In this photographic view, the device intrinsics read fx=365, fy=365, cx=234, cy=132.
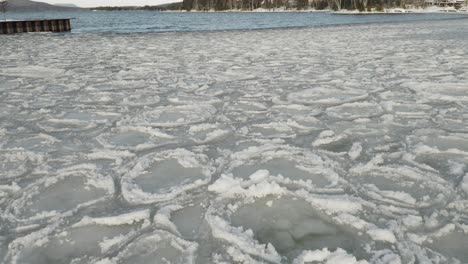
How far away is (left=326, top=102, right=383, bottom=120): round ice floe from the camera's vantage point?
337cm

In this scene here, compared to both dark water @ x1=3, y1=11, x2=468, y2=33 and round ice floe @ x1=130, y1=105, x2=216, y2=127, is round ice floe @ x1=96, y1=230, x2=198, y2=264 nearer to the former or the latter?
round ice floe @ x1=130, y1=105, x2=216, y2=127

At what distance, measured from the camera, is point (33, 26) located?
895 inches

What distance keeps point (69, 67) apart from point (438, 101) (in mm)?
6195

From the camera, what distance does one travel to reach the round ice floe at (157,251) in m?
1.47

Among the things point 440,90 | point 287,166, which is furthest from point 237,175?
point 440,90

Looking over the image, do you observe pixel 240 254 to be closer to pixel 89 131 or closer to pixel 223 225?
pixel 223 225

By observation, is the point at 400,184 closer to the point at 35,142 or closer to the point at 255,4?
the point at 35,142

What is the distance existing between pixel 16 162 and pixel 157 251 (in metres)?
1.50

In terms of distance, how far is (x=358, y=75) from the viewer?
5488 millimetres

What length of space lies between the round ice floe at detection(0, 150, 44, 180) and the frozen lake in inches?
0.5

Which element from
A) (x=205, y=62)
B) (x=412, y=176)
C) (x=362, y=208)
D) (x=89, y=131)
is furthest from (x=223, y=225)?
(x=205, y=62)

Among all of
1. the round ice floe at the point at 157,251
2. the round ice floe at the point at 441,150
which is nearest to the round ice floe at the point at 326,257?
the round ice floe at the point at 157,251

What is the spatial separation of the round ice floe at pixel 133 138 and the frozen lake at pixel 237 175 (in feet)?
0.05

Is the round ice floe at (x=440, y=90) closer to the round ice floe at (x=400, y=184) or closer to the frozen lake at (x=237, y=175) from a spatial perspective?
the frozen lake at (x=237, y=175)
